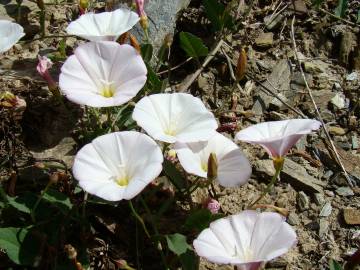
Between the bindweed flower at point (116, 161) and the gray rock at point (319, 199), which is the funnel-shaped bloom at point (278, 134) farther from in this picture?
the gray rock at point (319, 199)

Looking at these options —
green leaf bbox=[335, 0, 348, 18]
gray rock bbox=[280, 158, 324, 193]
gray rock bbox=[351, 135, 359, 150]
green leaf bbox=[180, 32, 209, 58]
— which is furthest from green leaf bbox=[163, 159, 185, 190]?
green leaf bbox=[335, 0, 348, 18]

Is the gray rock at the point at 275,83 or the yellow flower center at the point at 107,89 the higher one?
the yellow flower center at the point at 107,89

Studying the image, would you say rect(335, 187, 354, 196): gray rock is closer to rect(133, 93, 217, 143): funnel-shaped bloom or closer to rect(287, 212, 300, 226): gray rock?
rect(287, 212, 300, 226): gray rock

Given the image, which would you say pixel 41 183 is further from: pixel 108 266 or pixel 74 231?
pixel 108 266

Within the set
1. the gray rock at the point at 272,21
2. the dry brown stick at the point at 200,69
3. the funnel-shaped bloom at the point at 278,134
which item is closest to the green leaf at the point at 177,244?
the funnel-shaped bloom at the point at 278,134

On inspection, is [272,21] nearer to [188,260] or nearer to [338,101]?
[338,101]

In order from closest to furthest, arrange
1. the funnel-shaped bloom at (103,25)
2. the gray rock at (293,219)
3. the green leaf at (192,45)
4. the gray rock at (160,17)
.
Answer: the funnel-shaped bloom at (103,25)
the gray rock at (293,219)
the green leaf at (192,45)
the gray rock at (160,17)
